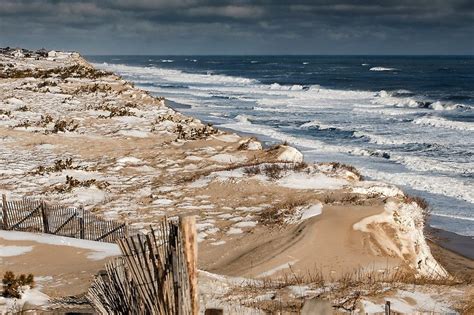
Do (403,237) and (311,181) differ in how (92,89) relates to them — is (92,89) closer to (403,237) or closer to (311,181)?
(311,181)

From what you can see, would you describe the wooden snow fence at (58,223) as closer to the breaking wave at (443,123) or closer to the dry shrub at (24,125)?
the dry shrub at (24,125)

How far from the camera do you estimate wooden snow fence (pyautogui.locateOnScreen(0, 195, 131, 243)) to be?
575 inches

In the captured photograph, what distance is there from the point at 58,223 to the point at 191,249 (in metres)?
10.6

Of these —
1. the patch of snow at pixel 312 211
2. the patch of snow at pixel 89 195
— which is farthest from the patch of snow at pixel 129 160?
the patch of snow at pixel 312 211

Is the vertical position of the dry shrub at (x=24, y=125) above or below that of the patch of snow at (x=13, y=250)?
above

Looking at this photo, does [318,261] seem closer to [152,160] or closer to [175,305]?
[175,305]

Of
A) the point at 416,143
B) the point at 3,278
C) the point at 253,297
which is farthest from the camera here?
the point at 416,143

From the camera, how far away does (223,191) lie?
62.8ft

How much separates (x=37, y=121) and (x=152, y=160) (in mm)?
12391

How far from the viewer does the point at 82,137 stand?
98.8ft

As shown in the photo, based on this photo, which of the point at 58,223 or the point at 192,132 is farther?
the point at 192,132

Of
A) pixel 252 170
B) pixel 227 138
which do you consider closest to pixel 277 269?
pixel 252 170

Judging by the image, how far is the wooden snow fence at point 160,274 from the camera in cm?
569

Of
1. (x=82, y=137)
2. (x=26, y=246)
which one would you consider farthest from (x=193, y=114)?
(x=26, y=246)
